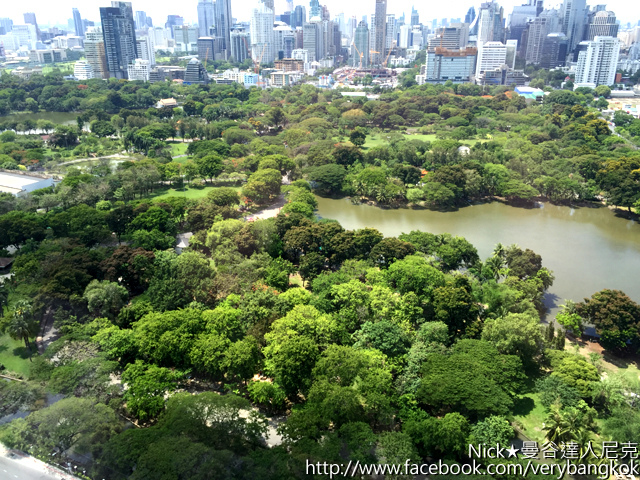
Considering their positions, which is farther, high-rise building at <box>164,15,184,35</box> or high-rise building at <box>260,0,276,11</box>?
high-rise building at <box>164,15,184,35</box>

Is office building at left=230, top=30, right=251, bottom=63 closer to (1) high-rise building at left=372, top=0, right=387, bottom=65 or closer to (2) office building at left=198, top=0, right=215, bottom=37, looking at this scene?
(1) high-rise building at left=372, top=0, right=387, bottom=65

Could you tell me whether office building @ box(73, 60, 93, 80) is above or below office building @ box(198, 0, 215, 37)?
below

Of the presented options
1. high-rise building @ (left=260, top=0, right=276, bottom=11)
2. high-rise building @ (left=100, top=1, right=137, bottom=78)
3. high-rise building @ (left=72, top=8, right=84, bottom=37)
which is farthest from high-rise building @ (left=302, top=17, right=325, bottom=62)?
high-rise building @ (left=72, top=8, right=84, bottom=37)

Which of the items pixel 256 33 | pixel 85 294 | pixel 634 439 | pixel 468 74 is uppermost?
pixel 256 33

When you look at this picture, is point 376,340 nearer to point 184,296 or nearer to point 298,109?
point 184,296

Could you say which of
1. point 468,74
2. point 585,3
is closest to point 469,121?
point 468,74

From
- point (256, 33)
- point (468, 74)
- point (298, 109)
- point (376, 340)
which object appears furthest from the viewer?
point (256, 33)

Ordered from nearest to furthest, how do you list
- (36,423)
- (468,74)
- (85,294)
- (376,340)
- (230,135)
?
(36,423) → (376,340) → (85,294) → (230,135) → (468,74)
